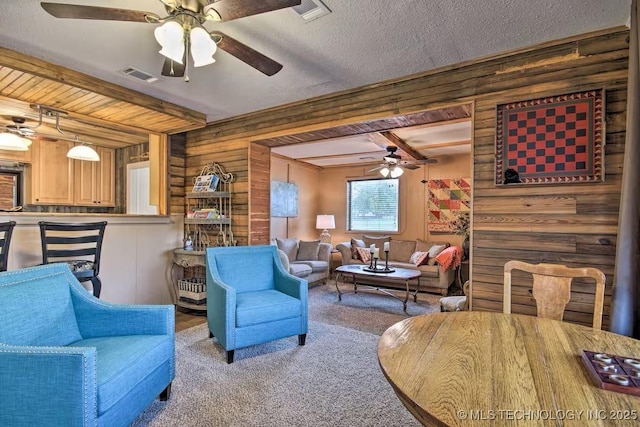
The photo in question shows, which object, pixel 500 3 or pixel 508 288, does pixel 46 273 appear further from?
pixel 500 3

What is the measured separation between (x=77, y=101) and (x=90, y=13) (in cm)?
212

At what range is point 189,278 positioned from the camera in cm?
441

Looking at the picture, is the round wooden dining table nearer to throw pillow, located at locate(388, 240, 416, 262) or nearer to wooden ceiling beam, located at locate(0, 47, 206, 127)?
wooden ceiling beam, located at locate(0, 47, 206, 127)

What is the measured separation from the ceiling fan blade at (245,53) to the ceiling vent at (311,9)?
13.5 inches

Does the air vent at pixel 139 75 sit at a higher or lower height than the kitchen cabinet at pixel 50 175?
higher

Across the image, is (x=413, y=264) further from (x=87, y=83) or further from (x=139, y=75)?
(x=87, y=83)

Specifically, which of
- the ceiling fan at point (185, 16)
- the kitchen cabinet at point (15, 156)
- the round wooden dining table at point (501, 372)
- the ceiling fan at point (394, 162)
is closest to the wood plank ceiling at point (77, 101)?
the kitchen cabinet at point (15, 156)

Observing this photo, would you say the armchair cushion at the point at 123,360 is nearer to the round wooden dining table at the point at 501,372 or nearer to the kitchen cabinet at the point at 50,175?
the round wooden dining table at the point at 501,372

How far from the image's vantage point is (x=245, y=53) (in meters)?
2.04

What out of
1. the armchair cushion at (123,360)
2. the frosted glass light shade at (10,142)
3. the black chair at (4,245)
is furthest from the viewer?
the frosted glass light shade at (10,142)

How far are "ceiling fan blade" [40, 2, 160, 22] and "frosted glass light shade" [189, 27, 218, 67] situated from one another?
20 cm

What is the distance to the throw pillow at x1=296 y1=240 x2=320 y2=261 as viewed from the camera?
19.6 ft

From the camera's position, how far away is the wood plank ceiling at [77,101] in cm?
270

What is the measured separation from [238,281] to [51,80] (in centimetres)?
237
